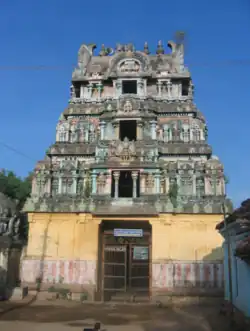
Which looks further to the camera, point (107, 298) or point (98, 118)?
point (98, 118)

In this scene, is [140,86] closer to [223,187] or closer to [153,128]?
[153,128]

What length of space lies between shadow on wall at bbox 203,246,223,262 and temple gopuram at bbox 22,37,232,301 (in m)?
0.05

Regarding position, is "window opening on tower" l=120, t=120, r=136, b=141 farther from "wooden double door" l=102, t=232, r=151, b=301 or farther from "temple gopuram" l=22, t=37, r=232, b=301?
"wooden double door" l=102, t=232, r=151, b=301

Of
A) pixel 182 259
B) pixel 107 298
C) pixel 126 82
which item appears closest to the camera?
pixel 182 259

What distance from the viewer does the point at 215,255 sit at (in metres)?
20.3

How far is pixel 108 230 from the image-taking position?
22.7 meters

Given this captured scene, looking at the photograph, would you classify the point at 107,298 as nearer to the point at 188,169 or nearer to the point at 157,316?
the point at 157,316

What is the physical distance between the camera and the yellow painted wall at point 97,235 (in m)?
20.5

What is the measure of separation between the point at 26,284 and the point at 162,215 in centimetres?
858

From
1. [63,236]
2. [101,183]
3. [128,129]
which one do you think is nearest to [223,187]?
[101,183]

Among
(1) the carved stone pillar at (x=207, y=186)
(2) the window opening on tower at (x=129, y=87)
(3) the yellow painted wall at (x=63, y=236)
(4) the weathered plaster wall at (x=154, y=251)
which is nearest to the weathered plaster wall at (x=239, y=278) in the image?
(4) the weathered plaster wall at (x=154, y=251)

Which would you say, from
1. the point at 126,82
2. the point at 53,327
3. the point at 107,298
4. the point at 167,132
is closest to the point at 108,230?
the point at 107,298

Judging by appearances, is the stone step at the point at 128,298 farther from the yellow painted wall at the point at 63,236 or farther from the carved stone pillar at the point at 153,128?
the carved stone pillar at the point at 153,128

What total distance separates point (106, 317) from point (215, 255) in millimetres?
7744
